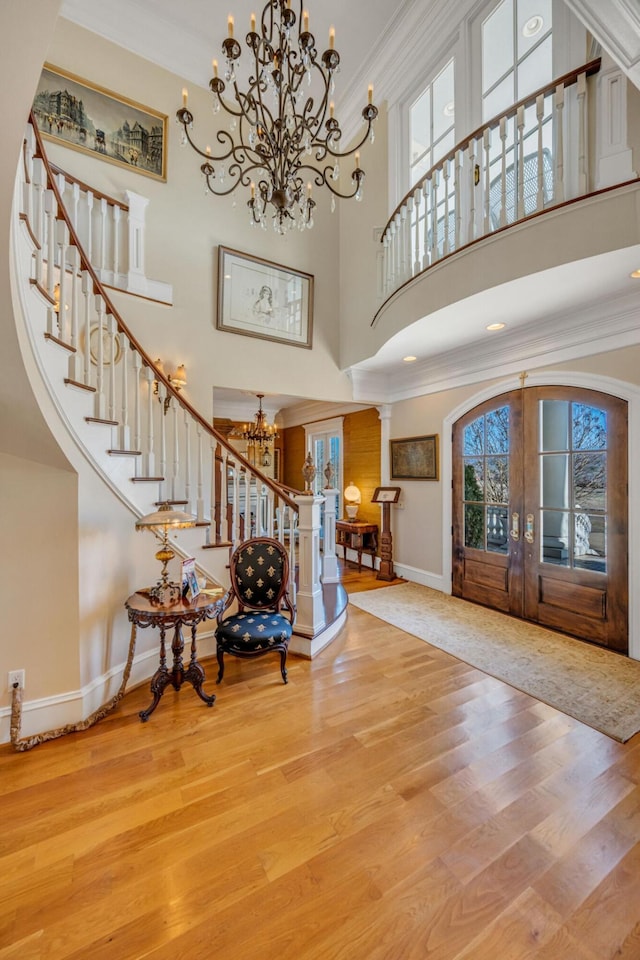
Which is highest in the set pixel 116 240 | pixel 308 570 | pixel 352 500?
pixel 116 240

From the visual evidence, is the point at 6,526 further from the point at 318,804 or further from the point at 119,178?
the point at 119,178

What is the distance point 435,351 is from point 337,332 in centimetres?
152

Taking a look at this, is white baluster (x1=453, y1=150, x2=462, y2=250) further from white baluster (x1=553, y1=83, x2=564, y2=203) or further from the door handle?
the door handle

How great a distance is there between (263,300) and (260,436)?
2496 mm

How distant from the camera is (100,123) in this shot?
12.8 ft

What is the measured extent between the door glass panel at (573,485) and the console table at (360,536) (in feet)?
8.75

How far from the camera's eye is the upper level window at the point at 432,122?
4.04m

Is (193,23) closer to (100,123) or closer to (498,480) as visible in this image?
(100,123)

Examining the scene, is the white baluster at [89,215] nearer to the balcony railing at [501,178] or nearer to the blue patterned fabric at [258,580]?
the balcony railing at [501,178]

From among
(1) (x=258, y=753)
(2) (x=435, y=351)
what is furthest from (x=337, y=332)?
(1) (x=258, y=753)

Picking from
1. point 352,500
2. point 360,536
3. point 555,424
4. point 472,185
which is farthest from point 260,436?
point 472,185

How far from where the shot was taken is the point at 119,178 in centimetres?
399

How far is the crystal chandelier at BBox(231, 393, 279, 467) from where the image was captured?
673 centimetres

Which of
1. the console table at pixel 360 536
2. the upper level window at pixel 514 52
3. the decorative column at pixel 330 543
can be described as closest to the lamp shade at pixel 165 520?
the decorative column at pixel 330 543
